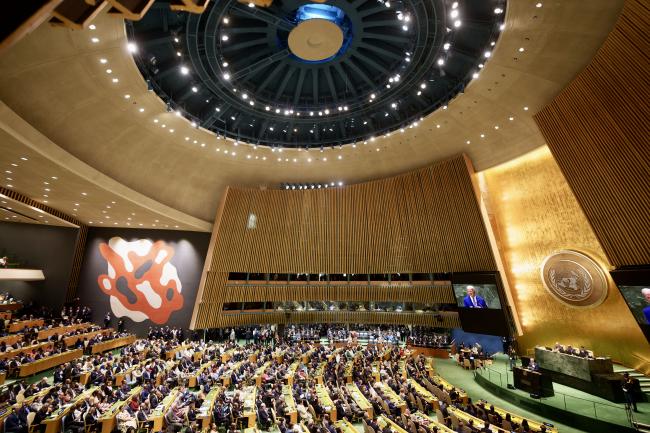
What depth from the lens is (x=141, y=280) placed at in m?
18.9

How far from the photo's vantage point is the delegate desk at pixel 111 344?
14203mm

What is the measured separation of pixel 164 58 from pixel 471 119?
12.4 metres

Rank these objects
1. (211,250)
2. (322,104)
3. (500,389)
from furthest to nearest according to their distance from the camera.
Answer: (211,250) → (322,104) → (500,389)

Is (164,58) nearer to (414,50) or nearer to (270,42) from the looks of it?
(270,42)

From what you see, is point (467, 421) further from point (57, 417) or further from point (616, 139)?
point (57, 417)

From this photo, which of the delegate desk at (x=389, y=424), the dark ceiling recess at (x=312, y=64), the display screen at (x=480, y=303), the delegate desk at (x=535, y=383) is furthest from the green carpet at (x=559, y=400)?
the dark ceiling recess at (x=312, y=64)

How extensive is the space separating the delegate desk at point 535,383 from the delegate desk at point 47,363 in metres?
16.3

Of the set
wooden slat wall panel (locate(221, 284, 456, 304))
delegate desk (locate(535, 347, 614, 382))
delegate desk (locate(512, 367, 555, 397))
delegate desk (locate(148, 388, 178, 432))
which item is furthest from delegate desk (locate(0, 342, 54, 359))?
delegate desk (locate(535, 347, 614, 382))

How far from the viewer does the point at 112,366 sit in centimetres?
1084

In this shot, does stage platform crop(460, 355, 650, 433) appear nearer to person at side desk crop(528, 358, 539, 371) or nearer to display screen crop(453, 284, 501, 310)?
person at side desk crop(528, 358, 539, 371)

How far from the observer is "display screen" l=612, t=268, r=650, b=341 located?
795 centimetres

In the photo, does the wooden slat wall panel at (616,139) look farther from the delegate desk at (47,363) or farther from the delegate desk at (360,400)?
the delegate desk at (47,363)

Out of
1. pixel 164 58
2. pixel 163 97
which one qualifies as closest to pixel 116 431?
pixel 163 97

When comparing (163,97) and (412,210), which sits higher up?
(163,97)
